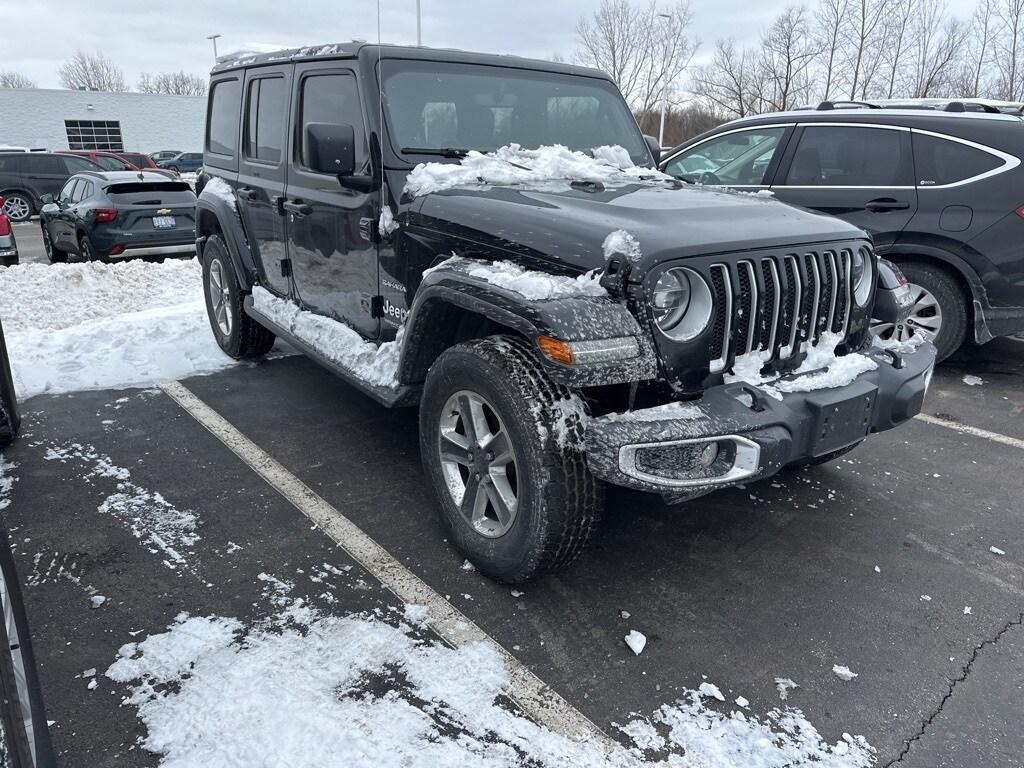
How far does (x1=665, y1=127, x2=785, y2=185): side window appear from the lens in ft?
20.9

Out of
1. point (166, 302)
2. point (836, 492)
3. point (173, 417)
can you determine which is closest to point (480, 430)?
point (836, 492)

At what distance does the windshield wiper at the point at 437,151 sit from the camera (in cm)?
362

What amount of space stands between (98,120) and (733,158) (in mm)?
46158

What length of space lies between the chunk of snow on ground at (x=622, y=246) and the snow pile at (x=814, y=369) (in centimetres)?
60

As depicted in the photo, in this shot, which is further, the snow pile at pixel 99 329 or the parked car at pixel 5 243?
the parked car at pixel 5 243

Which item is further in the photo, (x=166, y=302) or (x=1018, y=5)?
(x=1018, y=5)

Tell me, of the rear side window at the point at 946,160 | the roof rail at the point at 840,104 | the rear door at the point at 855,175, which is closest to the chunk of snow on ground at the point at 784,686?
the rear door at the point at 855,175

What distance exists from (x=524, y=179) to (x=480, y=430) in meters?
1.27

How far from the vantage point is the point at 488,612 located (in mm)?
2832

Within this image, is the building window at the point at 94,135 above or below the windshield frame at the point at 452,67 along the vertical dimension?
above

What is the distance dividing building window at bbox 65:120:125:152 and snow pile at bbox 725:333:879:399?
47213 mm

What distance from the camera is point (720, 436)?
8.07 ft

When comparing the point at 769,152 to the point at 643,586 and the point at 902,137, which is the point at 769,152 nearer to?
the point at 902,137

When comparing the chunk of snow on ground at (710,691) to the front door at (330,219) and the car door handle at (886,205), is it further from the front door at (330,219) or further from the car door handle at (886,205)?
the car door handle at (886,205)
